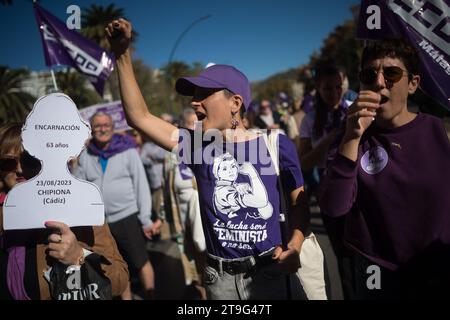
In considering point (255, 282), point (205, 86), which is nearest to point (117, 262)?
point (255, 282)

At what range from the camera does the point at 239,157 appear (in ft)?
5.77

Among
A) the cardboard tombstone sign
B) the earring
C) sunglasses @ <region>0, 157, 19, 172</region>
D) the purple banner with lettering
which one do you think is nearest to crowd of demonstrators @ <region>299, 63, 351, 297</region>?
the earring

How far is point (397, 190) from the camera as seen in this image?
1386 mm

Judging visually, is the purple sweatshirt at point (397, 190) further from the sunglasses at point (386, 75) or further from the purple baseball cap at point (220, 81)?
the purple baseball cap at point (220, 81)

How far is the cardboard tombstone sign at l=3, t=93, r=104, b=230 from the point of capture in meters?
1.49

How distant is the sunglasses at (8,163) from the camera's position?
1643 millimetres

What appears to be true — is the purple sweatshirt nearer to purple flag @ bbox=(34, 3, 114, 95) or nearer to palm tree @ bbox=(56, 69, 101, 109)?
palm tree @ bbox=(56, 69, 101, 109)

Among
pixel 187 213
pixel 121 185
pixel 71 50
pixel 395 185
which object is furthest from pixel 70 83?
pixel 395 185

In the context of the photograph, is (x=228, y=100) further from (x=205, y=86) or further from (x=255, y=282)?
(x=255, y=282)

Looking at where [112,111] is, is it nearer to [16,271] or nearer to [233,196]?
[16,271]

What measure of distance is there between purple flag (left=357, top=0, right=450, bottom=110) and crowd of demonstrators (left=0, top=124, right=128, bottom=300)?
210 cm

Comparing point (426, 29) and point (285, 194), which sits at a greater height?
point (426, 29)

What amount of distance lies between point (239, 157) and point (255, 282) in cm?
70

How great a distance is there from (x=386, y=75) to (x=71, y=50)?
3186 mm
